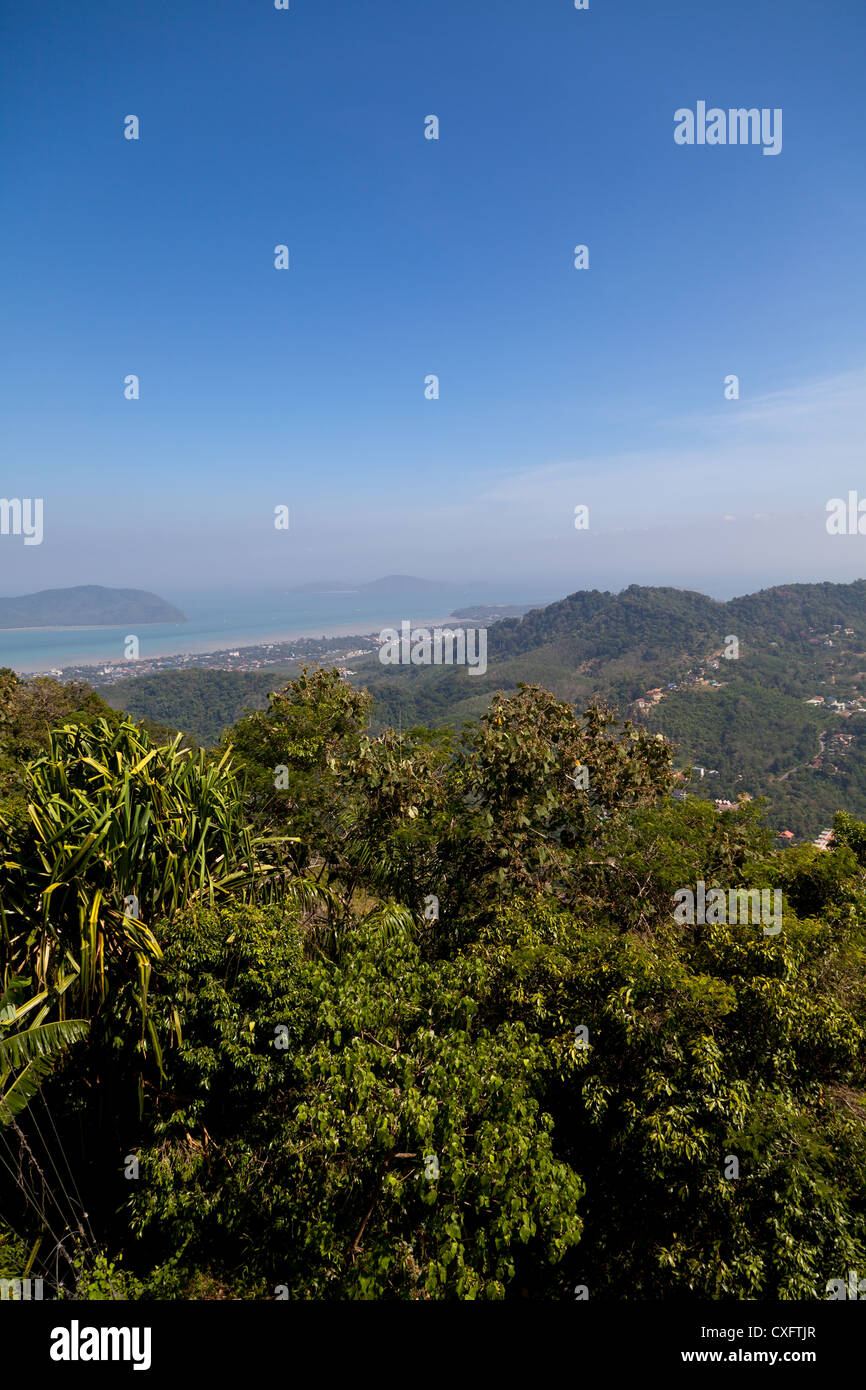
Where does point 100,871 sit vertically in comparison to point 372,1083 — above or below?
above

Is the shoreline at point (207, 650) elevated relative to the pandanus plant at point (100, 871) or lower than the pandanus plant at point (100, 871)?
elevated

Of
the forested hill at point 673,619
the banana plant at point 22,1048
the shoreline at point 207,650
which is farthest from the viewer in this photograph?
the forested hill at point 673,619

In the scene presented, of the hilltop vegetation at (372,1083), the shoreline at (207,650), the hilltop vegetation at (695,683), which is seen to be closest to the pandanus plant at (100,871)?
the hilltop vegetation at (372,1083)

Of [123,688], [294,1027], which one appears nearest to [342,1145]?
[294,1027]

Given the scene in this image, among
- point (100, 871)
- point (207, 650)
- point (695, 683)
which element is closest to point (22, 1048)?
point (100, 871)

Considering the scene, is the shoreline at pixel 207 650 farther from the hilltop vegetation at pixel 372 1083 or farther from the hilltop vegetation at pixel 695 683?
the hilltop vegetation at pixel 372 1083

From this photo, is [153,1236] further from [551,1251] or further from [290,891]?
[551,1251]

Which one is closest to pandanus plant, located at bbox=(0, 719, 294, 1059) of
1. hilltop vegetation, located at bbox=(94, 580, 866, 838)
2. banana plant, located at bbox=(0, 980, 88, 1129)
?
banana plant, located at bbox=(0, 980, 88, 1129)

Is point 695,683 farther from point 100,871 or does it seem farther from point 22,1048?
point 22,1048
